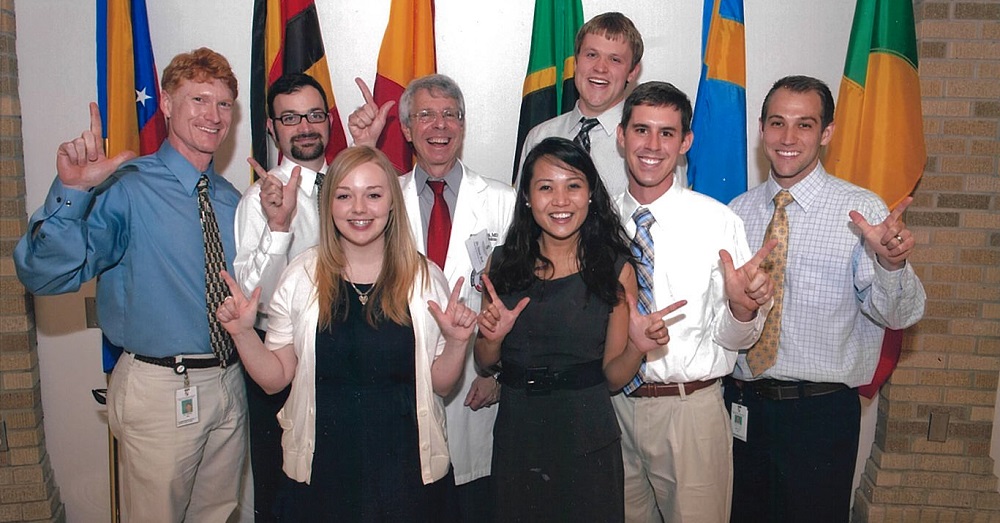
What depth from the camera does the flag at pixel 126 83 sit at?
3.23 meters

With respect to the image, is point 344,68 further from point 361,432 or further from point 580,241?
point 361,432

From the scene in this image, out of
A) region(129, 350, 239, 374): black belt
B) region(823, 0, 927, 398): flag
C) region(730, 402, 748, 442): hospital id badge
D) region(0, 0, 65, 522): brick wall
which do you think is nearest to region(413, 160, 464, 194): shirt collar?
region(129, 350, 239, 374): black belt

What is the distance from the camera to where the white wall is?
3582mm

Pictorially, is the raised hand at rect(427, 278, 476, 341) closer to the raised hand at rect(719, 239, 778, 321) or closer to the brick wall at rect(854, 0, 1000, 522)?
the raised hand at rect(719, 239, 778, 321)

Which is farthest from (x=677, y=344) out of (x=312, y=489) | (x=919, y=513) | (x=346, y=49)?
(x=346, y=49)

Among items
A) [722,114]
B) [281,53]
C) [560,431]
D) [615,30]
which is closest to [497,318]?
[560,431]

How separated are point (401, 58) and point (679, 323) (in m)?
1.93

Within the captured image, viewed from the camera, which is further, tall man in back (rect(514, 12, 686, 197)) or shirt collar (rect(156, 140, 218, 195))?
tall man in back (rect(514, 12, 686, 197))

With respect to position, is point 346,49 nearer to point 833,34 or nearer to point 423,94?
point 423,94

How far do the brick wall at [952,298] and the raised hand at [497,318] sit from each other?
2307 millimetres

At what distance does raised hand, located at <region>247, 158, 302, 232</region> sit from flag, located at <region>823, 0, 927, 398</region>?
235 cm

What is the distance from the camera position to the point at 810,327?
101 inches

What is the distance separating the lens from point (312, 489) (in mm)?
2145

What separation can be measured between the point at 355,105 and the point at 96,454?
228 cm
